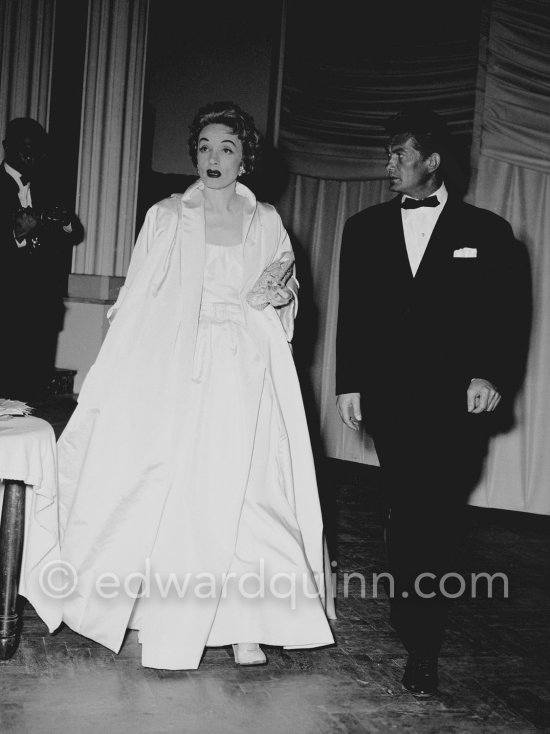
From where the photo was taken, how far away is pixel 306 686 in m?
2.86

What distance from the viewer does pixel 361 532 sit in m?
5.17

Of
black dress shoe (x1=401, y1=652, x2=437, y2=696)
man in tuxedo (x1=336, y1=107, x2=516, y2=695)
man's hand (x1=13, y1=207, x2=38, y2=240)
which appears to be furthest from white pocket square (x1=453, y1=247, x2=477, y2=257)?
man's hand (x1=13, y1=207, x2=38, y2=240)

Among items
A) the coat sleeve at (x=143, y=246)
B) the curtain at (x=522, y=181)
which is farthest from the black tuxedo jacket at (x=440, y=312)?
the curtain at (x=522, y=181)

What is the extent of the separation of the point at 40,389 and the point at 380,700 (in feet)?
9.73

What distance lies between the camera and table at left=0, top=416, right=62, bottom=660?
276cm

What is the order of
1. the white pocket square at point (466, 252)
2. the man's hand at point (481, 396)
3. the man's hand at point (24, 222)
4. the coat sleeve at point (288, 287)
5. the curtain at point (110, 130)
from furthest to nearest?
the curtain at point (110, 130), the man's hand at point (24, 222), the coat sleeve at point (288, 287), the white pocket square at point (466, 252), the man's hand at point (481, 396)

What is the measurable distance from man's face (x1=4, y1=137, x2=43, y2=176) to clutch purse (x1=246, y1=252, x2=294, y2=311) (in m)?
1.96

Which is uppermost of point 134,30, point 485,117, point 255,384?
point 134,30

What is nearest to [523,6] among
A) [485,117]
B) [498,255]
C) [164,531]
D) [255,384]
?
[485,117]

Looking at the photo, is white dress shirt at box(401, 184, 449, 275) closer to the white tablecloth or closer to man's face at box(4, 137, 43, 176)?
the white tablecloth

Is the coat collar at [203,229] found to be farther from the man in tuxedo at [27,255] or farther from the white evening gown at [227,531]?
the man in tuxedo at [27,255]

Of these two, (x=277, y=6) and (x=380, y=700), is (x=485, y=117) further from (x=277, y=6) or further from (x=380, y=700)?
(x=380, y=700)

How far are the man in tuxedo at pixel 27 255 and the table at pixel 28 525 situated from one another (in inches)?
69.2

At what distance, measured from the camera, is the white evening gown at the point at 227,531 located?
2.95m
